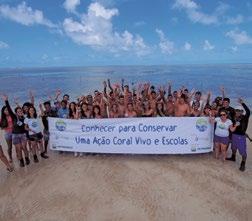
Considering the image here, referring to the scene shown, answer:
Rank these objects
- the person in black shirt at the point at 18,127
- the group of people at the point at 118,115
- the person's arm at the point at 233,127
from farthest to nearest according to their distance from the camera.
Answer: the person in black shirt at the point at 18,127 → the group of people at the point at 118,115 → the person's arm at the point at 233,127

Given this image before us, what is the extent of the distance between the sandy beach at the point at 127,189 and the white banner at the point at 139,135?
0.36m

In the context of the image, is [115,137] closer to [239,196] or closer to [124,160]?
[124,160]

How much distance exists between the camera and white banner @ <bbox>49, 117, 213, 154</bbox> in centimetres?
943

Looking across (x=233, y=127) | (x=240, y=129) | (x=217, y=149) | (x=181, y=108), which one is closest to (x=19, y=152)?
(x=181, y=108)

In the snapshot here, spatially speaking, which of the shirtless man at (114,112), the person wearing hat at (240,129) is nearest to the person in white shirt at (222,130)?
the person wearing hat at (240,129)

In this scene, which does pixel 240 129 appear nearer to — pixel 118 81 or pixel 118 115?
pixel 118 115

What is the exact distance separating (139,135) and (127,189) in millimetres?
1807

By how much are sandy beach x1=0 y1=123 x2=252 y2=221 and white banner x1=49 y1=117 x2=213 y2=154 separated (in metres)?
0.36

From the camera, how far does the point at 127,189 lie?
8367mm

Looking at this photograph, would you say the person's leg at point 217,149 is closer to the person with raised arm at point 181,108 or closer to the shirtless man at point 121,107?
the person with raised arm at point 181,108

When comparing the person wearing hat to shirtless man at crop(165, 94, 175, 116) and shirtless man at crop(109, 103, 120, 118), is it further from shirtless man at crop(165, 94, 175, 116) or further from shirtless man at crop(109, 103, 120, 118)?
shirtless man at crop(109, 103, 120, 118)

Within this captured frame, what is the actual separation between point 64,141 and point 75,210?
2.77 meters

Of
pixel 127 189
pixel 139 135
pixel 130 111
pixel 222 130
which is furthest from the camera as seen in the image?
pixel 130 111

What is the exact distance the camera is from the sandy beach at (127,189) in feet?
25.1
